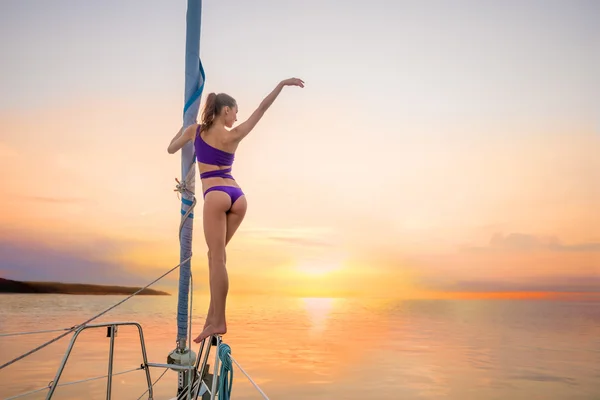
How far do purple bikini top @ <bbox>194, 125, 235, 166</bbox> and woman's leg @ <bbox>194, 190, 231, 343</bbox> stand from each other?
304mm

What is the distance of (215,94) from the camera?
189 inches

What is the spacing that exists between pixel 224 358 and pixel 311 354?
23181 millimetres

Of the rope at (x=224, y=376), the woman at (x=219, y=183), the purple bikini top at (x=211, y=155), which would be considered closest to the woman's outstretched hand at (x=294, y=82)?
the woman at (x=219, y=183)

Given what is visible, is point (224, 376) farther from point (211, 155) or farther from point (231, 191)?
point (211, 155)

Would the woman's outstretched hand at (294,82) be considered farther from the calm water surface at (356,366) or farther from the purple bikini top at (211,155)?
the calm water surface at (356,366)

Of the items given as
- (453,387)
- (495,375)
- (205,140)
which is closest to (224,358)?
(205,140)

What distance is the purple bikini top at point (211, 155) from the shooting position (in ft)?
15.4

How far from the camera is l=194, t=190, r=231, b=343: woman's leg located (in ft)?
14.6

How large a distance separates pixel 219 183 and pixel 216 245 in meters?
0.53

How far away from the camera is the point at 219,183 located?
4633 millimetres

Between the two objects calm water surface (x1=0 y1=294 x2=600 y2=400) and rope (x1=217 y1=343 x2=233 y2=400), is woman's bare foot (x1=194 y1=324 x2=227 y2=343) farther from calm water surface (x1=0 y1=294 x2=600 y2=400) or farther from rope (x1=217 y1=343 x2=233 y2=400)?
calm water surface (x1=0 y1=294 x2=600 y2=400)

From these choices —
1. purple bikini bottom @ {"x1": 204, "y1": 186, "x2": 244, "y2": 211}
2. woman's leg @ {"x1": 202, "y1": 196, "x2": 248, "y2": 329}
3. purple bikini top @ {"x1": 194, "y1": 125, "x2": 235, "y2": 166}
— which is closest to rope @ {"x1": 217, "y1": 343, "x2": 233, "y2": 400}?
woman's leg @ {"x1": 202, "y1": 196, "x2": 248, "y2": 329}

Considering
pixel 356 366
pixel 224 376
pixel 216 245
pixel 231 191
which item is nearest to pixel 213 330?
pixel 224 376

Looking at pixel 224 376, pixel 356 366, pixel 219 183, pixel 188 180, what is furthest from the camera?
pixel 356 366
